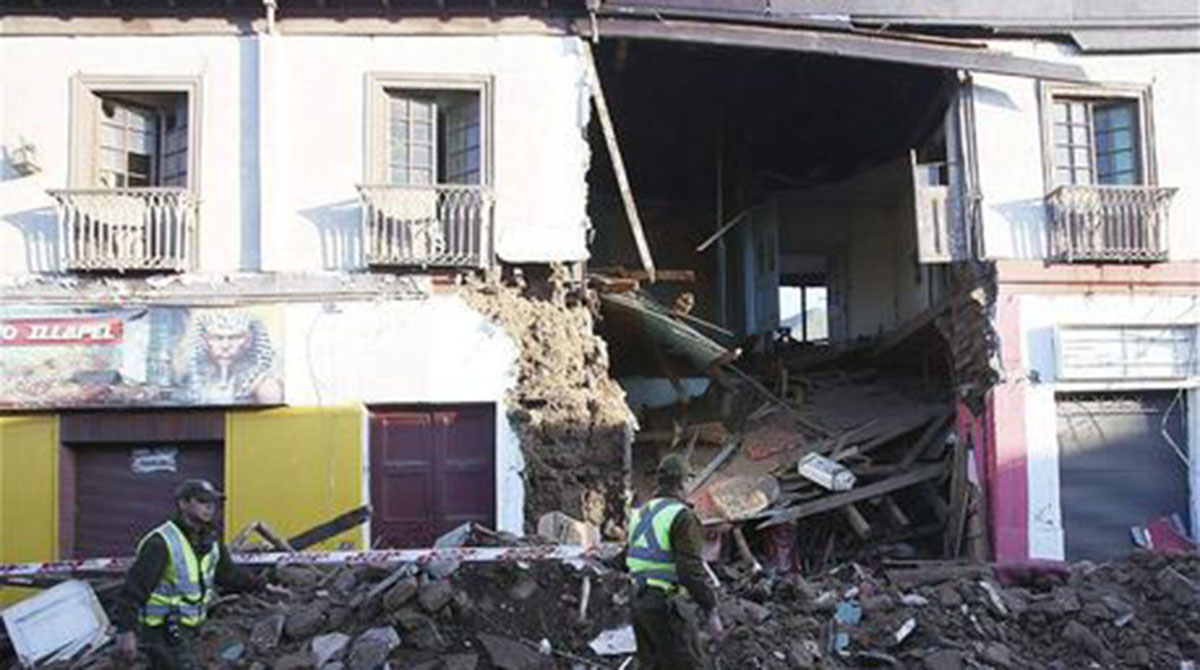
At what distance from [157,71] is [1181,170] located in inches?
487

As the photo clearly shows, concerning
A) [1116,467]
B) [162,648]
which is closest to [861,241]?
[1116,467]

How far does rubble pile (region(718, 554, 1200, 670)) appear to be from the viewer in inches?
350

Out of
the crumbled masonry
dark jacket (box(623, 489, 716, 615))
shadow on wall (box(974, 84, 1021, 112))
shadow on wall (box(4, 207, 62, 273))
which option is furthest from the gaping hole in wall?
dark jacket (box(623, 489, 716, 615))

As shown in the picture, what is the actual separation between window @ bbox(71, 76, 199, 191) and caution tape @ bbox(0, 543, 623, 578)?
5.41m

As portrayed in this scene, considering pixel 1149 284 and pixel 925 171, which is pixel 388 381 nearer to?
pixel 925 171

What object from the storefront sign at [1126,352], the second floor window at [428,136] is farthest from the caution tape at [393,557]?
the storefront sign at [1126,352]

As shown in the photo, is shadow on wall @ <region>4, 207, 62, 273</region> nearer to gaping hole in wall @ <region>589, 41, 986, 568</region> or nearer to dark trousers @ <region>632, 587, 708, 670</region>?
gaping hole in wall @ <region>589, 41, 986, 568</region>

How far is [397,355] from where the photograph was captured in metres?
12.8

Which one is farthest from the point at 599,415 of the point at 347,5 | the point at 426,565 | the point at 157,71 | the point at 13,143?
the point at 13,143

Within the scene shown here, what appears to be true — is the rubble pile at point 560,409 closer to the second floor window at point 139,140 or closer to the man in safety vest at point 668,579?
the second floor window at point 139,140

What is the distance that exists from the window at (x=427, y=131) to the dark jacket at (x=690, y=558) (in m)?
7.12

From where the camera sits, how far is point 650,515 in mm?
7020

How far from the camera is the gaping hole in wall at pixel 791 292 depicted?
13.8m

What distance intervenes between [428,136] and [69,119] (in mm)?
4120
